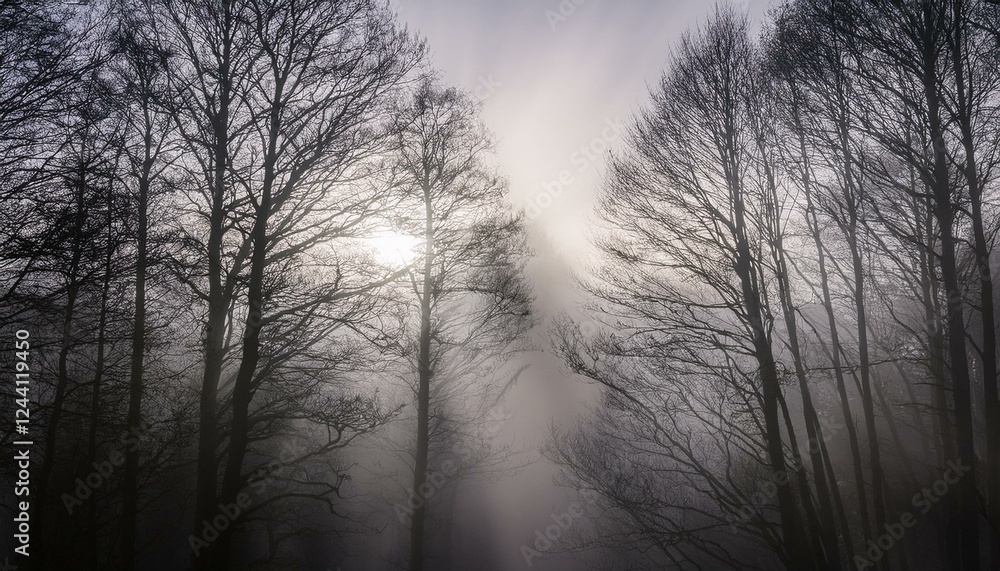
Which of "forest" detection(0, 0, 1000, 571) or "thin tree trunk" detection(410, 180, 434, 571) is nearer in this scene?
"forest" detection(0, 0, 1000, 571)

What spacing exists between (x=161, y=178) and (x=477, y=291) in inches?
183

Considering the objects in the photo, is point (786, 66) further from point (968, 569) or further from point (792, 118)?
point (968, 569)

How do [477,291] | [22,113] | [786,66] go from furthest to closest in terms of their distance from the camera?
1. [477,291]
2. [786,66]
3. [22,113]

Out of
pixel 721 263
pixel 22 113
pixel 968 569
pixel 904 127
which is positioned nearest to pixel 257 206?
pixel 22 113

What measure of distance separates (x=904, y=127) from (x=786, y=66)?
1.82 metres

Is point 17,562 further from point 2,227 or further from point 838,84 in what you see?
point 838,84

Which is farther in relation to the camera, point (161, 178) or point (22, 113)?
point (161, 178)

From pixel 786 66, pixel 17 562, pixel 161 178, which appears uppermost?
pixel 786 66

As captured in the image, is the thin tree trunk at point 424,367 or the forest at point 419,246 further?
the thin tree trunk at point 424,367

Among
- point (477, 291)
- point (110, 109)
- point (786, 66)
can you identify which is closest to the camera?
point (110, 109)

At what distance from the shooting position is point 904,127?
703cm

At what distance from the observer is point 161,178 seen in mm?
7422

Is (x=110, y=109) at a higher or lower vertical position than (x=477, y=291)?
higher

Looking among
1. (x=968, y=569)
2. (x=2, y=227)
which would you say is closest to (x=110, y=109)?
(x=2, y=227)
